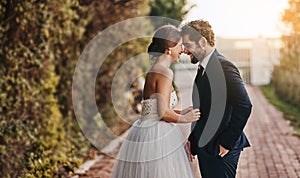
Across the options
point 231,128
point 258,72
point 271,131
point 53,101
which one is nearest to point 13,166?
point 53,101

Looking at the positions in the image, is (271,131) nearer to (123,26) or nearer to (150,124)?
(123,26)

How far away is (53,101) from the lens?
931cm

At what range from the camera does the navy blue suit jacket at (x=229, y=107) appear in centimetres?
444

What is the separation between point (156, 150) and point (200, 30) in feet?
3.68

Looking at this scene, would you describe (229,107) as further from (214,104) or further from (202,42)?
(202,42)

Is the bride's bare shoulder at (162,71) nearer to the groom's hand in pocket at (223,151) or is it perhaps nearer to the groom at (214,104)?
the groom at (214,104)

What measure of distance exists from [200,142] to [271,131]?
8205mm

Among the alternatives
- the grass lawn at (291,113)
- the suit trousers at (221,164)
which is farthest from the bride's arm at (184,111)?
the grass lawn at (291,113)

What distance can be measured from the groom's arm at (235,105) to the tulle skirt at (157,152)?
26.6 inches

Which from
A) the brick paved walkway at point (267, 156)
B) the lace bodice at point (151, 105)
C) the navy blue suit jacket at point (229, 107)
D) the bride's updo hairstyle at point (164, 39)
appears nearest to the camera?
the navy blue suit jacket at point (229, 107)

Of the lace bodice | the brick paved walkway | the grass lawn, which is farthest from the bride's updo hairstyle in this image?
the grass lawn

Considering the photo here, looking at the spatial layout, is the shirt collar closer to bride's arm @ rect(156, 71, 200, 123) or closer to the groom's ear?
the groom's ear

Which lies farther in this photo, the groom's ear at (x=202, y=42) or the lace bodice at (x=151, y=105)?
the lace bodice at (x=151, y=105)

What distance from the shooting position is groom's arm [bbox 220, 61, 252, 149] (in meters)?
4.44
